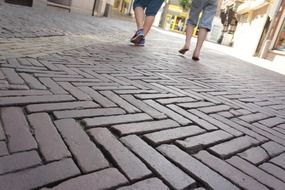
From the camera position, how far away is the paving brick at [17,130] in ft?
3.75

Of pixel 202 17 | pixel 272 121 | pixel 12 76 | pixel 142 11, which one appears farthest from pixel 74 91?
pixel 202 17

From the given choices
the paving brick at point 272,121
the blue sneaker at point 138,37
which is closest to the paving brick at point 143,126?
the paving brick at point 272,121

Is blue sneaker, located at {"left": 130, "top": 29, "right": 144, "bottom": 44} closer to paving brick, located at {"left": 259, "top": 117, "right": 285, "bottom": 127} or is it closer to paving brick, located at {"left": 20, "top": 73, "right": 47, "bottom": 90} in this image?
paving brick, located at {"left": 259, "top": 117, "right": 285, "bottom": 127}

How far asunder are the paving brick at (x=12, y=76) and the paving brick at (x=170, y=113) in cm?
85

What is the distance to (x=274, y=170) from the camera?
1420 mm

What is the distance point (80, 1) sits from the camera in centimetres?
1148

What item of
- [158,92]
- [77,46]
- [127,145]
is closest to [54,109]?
[127,145]

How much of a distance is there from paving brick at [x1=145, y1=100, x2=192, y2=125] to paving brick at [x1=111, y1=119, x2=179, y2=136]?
0.24 feet

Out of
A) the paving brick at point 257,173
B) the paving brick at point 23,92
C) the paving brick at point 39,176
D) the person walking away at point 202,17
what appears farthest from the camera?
the person walking away at point 202,17

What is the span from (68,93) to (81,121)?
412 mm

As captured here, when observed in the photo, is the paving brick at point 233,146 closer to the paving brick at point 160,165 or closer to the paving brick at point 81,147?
the paving brick at point 160,165

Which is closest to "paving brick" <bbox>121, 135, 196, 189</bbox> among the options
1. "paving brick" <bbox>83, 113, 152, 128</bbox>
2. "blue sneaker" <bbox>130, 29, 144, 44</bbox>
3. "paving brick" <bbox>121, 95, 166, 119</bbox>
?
"paving brick" <bbox>83, 113, 152, 128</bbox>

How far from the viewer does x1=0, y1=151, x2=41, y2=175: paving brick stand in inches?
39.7

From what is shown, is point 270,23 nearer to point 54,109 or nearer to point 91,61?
point 91,61
